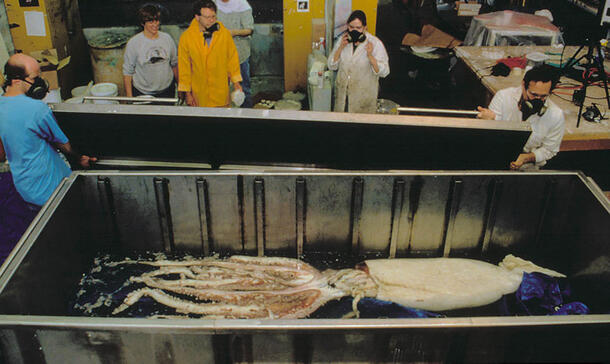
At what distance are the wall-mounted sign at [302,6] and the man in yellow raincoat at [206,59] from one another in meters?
2.50

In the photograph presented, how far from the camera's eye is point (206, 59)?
16.4 ft

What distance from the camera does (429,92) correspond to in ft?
27.1

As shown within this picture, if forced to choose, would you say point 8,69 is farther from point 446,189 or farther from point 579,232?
point 579,232

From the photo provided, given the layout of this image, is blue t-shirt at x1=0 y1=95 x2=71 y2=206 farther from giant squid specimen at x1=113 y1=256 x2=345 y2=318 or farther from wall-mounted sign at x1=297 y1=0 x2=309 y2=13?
wall-mounted sign at x1=297 y1=0 x2=309 y2=13

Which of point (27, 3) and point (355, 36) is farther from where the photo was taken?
point (27, 3)

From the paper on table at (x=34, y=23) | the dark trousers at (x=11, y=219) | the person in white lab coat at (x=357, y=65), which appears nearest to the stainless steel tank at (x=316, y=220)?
the dark trousers at (x=11, y=219)

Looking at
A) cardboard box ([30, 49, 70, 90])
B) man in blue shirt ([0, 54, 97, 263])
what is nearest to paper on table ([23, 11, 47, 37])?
cardboard box ([30, 49, 70, 90])

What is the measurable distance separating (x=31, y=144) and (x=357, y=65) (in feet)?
12.5

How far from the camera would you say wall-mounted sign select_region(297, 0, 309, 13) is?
7.12 meters

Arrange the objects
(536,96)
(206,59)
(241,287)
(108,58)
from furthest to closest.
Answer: (108,58)
(206,59)
(536,96)
(241,287)

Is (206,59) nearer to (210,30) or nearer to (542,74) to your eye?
(210,30)

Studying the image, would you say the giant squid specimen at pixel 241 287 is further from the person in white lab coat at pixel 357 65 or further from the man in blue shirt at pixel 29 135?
the person in white lab coat at pixel 357 65

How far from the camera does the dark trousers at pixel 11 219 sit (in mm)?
4258

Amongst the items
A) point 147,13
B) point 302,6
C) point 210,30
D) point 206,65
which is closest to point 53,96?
point 147,13
